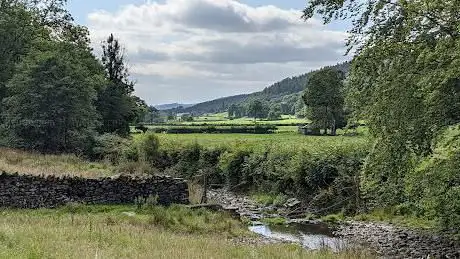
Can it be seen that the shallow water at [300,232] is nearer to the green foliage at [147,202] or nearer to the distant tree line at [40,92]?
the green foliage at [147,202]

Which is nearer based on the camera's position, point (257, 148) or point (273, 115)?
point (257, 148)

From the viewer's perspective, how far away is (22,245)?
39.2ft

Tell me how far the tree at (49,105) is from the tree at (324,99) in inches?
1662

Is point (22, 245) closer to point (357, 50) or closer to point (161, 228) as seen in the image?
point (161, 228)

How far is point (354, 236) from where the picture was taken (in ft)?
82.5

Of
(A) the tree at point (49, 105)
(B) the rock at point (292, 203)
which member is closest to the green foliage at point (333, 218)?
(B) the rock at point (292, 203)

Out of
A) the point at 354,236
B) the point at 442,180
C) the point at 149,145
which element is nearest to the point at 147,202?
the point at 354,236

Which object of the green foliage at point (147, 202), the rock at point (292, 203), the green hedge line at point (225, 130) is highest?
the green hedge line at point (225, 130)

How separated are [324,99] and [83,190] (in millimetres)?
59077

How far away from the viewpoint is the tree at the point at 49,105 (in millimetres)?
41625

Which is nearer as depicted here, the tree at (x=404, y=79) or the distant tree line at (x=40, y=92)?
the tree at (x=404, y=79)

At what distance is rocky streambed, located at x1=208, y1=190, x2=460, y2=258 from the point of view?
826 inches

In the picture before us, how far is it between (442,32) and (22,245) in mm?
13478

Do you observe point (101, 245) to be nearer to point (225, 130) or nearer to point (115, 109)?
point (115, 109)
